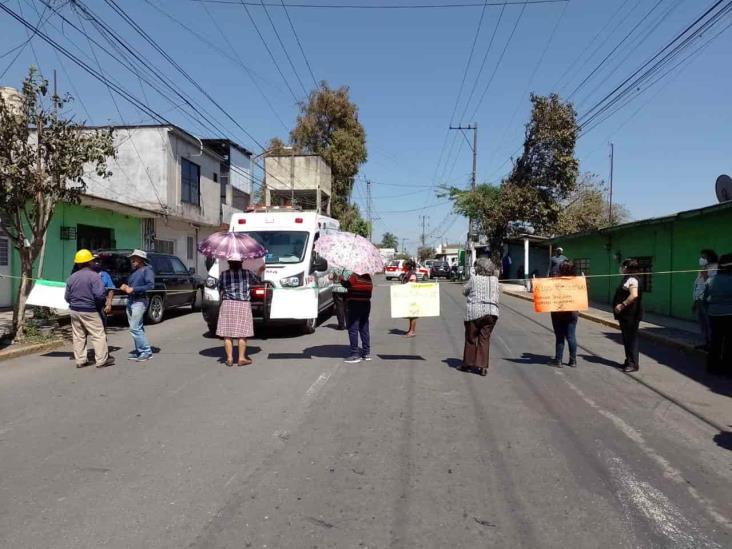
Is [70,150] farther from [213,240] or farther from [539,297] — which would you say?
[539,297]

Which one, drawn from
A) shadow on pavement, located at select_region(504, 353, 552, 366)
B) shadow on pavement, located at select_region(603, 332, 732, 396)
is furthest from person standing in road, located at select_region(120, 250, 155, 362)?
shadow on pavement, located at select_region(603, 332, 732, 396)

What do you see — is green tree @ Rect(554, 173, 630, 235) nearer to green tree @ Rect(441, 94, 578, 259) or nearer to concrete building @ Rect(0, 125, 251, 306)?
green tree @ Rect(441, 94, 578, 259)

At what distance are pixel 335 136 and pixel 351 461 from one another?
4047 centimetres

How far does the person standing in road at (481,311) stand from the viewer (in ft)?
25.3

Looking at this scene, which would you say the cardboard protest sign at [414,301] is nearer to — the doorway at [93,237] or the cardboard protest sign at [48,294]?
the cardboard protest sign at [48,294]

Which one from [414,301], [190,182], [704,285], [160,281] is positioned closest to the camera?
[414,301]

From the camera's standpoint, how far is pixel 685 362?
9586 mm

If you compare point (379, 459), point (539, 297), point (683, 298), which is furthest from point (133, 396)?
point (683, 298)

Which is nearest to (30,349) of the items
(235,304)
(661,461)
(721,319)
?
(235,304)

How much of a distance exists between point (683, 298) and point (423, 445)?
43.4 ft

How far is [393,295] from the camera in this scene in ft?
29.6

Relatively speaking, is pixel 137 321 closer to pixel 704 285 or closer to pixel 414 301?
pixel 414 301

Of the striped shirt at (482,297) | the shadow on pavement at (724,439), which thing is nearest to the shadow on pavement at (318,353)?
the striped shirt at (482,297)

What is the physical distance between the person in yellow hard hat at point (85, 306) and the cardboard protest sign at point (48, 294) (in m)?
1.26
